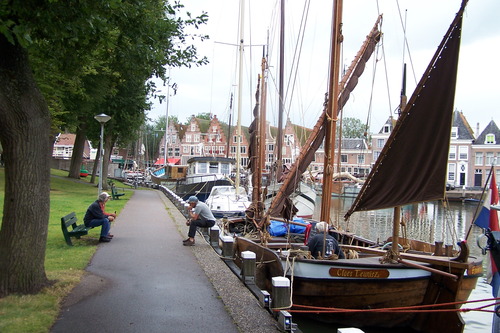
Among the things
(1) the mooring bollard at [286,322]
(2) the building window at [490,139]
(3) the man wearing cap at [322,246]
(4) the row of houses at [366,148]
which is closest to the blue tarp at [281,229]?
(3) the man wearing cap at [322,246]

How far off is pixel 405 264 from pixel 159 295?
15.9 ft

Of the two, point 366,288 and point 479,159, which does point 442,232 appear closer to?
point 366,288

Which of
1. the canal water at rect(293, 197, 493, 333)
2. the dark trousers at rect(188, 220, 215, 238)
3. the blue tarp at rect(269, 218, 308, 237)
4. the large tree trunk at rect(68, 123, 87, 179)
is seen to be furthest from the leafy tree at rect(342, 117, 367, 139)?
the dark trousers at rect(188, 220, 215, 238)

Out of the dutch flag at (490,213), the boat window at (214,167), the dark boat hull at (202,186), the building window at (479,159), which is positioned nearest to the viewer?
the dutch flag at (490,213)

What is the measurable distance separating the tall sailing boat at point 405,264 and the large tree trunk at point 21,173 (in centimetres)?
446

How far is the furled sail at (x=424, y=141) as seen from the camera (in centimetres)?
787

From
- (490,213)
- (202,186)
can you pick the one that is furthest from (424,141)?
(202,186)

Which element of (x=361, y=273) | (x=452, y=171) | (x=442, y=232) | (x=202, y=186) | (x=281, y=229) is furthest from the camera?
(x=452, y=171)

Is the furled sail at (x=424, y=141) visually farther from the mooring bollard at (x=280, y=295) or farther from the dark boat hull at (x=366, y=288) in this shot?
the mooring bollard at (x=280, y=295)

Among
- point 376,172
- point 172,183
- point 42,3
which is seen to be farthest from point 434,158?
point 172,183

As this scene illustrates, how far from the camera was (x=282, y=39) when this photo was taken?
70.7ft

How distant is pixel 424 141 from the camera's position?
8281 mm

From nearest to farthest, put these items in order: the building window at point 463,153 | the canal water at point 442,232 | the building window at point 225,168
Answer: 1. the canal water at point 442,232
2. the building window at point 225,168
3. the building window at point 463,153

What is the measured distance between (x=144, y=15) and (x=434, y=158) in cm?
594
